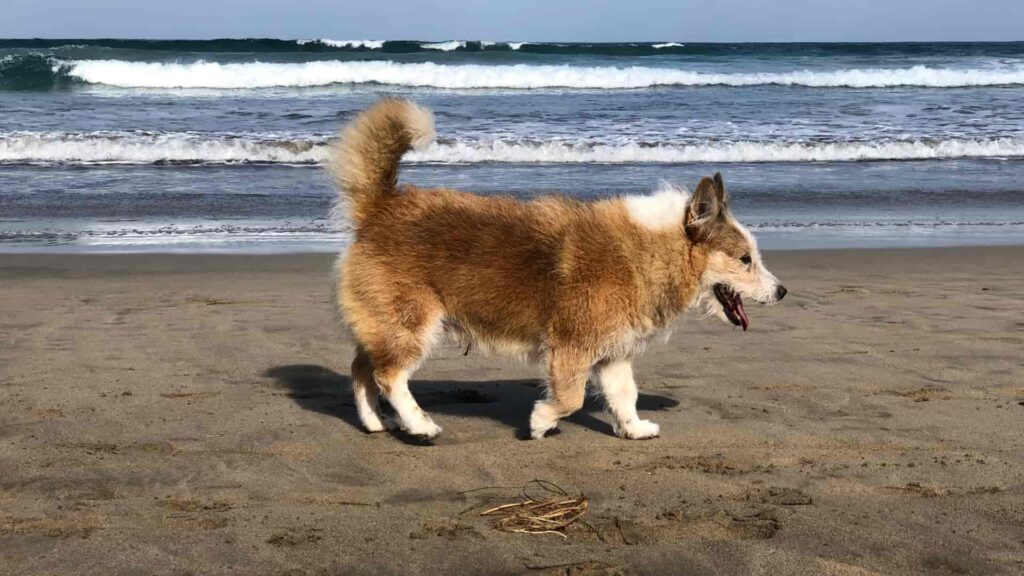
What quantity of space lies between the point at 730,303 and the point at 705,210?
529mm

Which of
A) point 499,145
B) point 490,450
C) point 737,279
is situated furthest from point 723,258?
point 499,145

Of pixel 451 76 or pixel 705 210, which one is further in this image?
pixel 451 76

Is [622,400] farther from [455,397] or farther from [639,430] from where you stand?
[455,397]

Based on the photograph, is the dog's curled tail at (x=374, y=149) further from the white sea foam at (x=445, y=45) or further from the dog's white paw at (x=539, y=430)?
the white sea foam at (x=445, y=45)

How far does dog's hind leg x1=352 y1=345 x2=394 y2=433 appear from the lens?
17.6 ft

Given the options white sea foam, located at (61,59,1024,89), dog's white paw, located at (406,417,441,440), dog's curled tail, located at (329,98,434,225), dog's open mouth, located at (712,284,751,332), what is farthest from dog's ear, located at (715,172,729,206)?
white sea foam, located at (61,59,1024,89)

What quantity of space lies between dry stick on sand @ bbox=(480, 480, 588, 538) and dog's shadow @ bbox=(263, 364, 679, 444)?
101cm

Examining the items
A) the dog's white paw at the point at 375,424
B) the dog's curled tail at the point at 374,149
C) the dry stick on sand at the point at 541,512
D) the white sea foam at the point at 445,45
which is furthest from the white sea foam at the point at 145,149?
the white sea foam at the point at 445,45

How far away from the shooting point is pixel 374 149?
17.3 ft

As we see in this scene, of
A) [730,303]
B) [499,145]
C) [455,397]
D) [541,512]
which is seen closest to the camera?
[541,512]

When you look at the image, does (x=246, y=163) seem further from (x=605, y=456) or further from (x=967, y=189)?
(x=605, y=456)

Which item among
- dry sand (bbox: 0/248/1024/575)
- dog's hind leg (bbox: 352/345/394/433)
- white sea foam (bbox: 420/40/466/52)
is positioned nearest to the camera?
dry sand (bbox: 0/248/1024/575)

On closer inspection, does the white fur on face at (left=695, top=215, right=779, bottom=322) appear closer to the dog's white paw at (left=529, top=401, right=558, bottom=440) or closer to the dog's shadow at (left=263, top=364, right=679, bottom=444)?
the dog's shadow at (left=263, top=364, right=679, bottom=444)

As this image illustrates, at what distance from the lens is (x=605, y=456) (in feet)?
16.3
